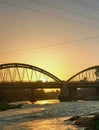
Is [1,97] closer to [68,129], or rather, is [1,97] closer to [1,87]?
[1,87]

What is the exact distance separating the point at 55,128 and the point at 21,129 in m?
4.86

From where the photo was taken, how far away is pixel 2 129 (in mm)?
61344

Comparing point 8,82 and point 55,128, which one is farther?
point 8,82

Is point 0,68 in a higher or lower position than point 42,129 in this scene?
higher

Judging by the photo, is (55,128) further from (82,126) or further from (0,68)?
(0,68)

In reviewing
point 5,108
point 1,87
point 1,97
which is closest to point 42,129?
point 5,108

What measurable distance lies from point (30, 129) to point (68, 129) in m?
Result: 5.93

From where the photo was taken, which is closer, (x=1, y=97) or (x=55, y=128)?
(x=55, y=128)

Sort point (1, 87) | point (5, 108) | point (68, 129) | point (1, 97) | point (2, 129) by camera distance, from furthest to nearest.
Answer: point (1, 97), point (1, 87), point (5, 108), point (2, 129), point (68, 129)

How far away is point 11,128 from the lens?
62.2m

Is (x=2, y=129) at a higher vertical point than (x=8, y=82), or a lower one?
lower

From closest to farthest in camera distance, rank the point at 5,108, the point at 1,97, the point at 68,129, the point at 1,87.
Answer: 1. the point at 68,129
2. the point at 5,108
3. the point at 1,87
4. the point at 1,97

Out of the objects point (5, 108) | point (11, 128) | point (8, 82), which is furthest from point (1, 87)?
point (11, 128)

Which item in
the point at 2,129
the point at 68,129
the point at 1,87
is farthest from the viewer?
the point at 1,87
